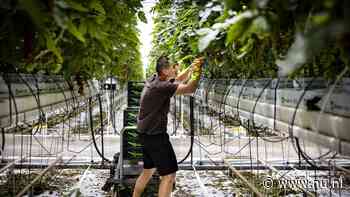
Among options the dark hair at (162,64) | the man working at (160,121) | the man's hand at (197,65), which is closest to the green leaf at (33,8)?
the man's hand at (197,65)

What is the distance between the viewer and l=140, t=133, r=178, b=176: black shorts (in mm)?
3004

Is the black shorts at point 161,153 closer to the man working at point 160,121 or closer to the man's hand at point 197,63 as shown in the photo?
the man working at point 160,121

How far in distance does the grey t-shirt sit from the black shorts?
0.05 metres

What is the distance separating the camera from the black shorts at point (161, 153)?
9.86 ft

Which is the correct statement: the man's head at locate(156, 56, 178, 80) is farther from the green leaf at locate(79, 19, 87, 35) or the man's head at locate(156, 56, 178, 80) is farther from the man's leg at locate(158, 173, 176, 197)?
the green leaf at locate(79, 19, 87, 35)

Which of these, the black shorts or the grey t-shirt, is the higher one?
the grey t-shirt

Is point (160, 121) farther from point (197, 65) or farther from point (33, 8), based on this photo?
point (33, 8)

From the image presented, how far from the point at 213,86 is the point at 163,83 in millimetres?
1874

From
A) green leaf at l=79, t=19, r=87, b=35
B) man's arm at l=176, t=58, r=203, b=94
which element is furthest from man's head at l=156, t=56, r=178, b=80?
green leaf at l=79, t=19, r=87, b=35

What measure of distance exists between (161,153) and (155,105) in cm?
37

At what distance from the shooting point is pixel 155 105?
303cm

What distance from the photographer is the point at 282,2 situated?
0.86m

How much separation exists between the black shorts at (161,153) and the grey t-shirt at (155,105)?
2.1 inches

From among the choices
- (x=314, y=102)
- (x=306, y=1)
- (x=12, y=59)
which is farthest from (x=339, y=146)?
(x=12, y=59)
